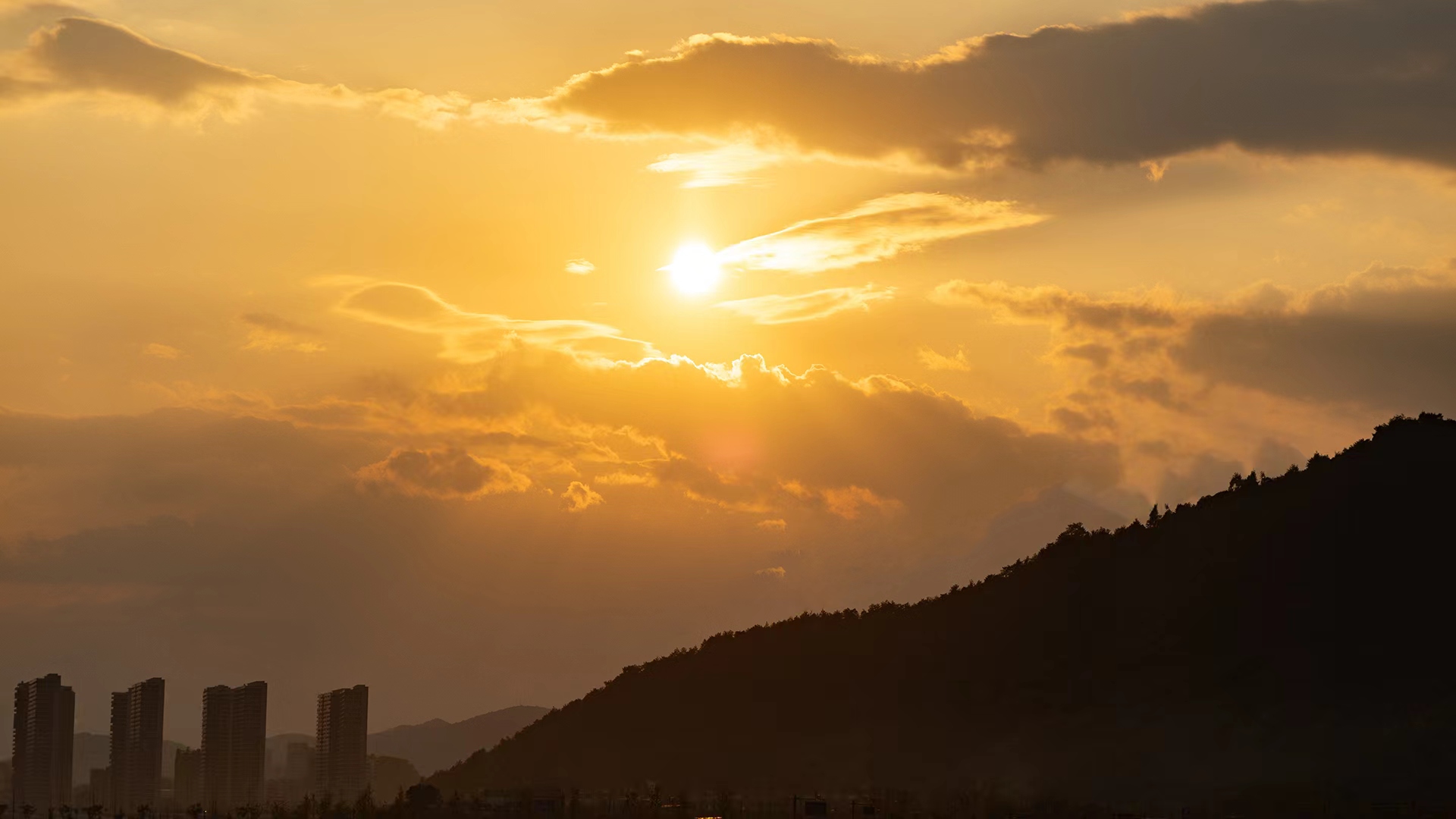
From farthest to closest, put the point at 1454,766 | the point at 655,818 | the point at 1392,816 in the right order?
the point at 655,818, the point at 1454,766, the point at 1392,816

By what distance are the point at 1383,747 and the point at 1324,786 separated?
11.4 m

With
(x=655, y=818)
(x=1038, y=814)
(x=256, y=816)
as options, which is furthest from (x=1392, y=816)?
(x=256, y=816)

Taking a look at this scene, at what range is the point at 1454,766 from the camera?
608 ft

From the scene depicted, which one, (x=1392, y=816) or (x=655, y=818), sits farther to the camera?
(x=655, y=818)

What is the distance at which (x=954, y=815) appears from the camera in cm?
19950

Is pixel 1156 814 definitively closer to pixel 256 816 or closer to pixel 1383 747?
pixel 1383 747

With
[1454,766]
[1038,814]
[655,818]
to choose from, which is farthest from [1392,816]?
[655,818]

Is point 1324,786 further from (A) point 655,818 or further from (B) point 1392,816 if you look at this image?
(A) point 655,818

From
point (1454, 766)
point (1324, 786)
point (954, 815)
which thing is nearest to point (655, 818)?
point (954, 815)

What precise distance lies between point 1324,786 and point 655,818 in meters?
75.0

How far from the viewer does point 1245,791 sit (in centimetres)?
19650

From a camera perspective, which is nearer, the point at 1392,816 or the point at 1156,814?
the point at 1392,816

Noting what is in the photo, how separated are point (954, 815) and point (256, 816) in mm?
81051

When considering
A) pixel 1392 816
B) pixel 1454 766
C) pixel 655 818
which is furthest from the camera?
pixel 655 818
